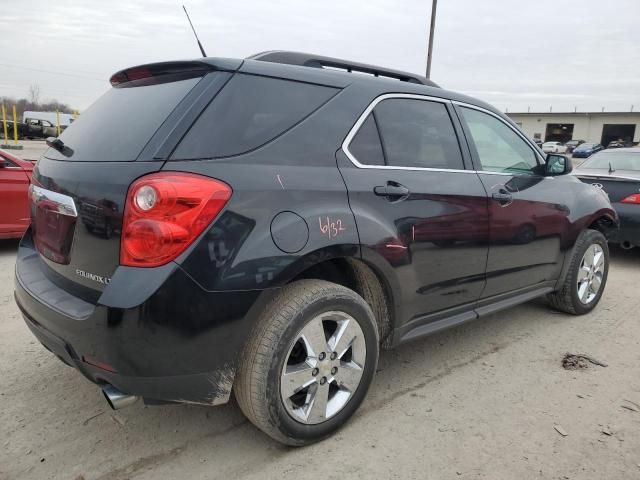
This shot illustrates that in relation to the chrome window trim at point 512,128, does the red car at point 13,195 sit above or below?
below

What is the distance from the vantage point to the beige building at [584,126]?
195 feet

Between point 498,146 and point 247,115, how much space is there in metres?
2.05

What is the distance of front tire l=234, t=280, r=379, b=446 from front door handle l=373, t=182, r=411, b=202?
52 cm

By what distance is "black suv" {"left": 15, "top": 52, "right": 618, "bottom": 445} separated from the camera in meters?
1.88

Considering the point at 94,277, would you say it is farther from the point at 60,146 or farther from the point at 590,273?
the point at 590,273

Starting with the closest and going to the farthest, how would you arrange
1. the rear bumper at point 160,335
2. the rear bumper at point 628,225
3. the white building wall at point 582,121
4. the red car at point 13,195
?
the rear bumper at point 160,335
the red car at point 13,195
the rear bumper at point 628,225
the white building wall at point 582,121

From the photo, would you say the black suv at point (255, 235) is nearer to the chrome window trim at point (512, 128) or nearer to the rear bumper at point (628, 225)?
the chrome window trim at point (512, 128)

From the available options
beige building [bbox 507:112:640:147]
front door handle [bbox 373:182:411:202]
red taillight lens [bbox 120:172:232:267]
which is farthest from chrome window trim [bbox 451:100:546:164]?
beige building [bbox 507:112:640:147]

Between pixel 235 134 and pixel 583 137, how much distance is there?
70.3 metres

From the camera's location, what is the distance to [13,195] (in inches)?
219


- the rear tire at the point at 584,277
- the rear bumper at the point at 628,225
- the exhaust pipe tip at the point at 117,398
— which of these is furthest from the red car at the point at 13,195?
the rear bumper at the point at 628,225

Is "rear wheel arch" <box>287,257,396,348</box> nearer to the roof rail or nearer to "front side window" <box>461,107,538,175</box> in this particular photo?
the roof rail

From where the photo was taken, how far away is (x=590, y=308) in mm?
4398

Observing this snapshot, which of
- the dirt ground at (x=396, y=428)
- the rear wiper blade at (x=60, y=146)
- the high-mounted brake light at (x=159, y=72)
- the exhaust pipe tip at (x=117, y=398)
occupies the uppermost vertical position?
the high-mounted brake light at (x=159, y=72)
